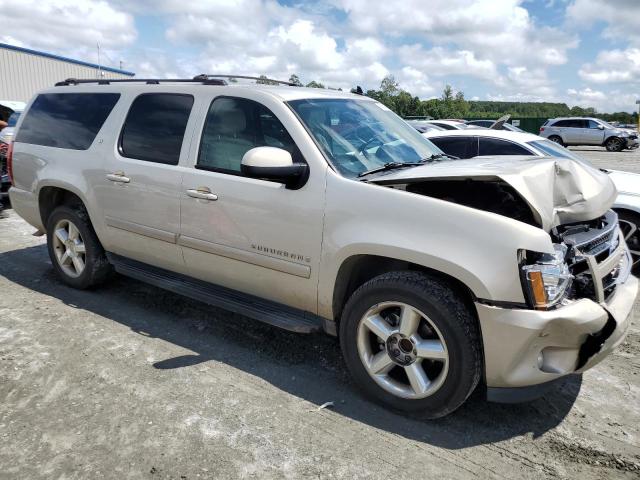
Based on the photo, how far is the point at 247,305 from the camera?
142 inches

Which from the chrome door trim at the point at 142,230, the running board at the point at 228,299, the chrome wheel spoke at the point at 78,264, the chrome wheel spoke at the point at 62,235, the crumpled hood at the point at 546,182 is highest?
the crumpled hood at the point at 546,182

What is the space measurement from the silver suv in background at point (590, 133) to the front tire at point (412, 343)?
28.4 metres

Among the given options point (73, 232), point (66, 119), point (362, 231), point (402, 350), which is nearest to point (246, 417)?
point (402, 350)

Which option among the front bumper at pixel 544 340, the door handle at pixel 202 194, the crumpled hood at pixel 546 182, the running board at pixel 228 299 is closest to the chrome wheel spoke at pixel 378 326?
the running board at pixel 228 299

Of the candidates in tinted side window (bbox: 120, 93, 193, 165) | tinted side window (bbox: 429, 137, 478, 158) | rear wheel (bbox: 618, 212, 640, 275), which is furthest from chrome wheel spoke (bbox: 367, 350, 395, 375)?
tinted side window (bbox: 429, 137, 478, 158)

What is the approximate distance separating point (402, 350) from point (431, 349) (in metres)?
0.19

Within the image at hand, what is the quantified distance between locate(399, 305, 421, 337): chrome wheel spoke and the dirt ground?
530 millimetres

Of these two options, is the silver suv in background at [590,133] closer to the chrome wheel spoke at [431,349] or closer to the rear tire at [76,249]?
the rear tire at [76,249]

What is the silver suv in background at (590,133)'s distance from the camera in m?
27.2

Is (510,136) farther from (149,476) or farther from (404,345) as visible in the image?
(149,476)

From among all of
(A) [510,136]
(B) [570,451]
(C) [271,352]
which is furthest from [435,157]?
(A) [510,136]

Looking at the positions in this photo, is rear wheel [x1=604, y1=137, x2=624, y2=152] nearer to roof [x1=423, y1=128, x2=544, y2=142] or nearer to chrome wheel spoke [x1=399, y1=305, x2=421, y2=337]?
roof [x1=423, y1=128, x2=544, y2=142]

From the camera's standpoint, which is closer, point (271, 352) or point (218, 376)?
point (218, 376)

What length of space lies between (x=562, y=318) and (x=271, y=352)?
2.02 meters
